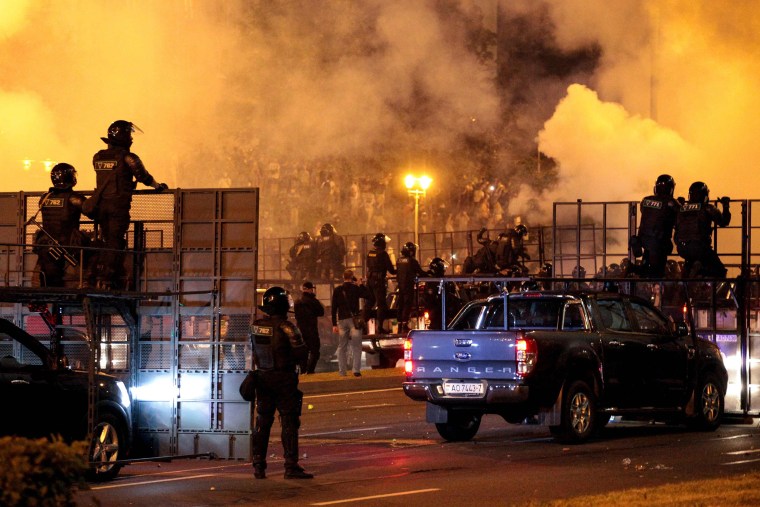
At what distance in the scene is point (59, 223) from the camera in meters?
14.0

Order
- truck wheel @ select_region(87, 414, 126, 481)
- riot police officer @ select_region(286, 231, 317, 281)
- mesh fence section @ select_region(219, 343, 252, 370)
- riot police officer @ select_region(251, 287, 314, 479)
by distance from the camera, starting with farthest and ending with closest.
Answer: riot police officer @ select_region(286, 231, 317, 281) < mesh fence section @ select_region(219, 343, 252, 370) < truck wheel @ select_region(87, 414, 126, 481) < riot police officer @ select_region(251, 287, 314, 479)

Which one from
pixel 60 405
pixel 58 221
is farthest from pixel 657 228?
pixel 60 405

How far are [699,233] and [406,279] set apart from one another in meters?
7.69

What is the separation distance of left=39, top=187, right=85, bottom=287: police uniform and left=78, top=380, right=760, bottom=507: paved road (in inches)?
80.1

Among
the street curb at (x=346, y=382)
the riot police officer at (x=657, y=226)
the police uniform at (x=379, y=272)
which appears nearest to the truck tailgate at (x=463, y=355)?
the riot police officer at (x=657, y=226)

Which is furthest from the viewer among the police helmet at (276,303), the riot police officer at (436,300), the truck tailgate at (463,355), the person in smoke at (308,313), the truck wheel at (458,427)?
the riot police officer at (436,300)

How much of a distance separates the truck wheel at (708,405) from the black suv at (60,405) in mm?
6484

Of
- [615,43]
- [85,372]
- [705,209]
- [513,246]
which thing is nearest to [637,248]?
[705,209]

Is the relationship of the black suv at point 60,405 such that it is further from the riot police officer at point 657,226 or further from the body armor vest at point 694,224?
the body armor vest at point 694,224

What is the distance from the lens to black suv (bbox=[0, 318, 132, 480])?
11500mm

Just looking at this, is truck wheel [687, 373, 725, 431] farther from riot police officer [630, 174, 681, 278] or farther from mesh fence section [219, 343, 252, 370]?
mesh fence section [219, 343, 252, 370]

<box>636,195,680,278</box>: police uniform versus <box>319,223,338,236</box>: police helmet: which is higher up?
<box>319,223,338,236</box>: police helmet

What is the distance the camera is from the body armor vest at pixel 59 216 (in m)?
14.0

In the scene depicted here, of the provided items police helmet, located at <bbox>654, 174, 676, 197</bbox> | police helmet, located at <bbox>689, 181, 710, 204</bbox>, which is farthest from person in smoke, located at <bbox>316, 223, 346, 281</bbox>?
police helmet, located at <bbox>689, 181, 710, 204</bbox>
